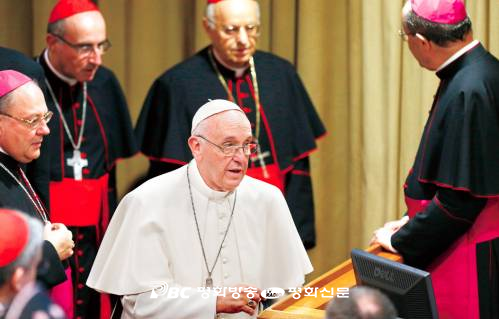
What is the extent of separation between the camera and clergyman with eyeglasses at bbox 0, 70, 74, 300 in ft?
13.9

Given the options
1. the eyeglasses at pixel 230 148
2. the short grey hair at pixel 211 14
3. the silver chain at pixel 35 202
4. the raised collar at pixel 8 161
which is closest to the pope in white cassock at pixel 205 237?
the eyeglasses at pixel 230 148

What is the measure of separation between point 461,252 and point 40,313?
253cm

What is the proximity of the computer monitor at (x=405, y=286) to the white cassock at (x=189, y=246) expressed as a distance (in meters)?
0.65

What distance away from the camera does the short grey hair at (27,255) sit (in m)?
2.79

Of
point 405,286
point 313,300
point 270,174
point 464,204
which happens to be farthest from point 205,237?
point 270,174

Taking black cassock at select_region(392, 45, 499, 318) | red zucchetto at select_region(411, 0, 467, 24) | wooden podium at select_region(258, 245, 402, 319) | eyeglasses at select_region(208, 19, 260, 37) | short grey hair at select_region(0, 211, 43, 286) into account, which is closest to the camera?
short grey hair at select_region(0, 211, 43, 286)

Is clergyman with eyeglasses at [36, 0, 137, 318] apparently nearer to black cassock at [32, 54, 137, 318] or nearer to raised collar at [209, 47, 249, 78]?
black cassock at [32, 54, 137, 318]

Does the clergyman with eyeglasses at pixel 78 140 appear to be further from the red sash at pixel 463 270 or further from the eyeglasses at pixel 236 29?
the red sash at pixel 463 270

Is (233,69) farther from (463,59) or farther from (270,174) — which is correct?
(463,59)

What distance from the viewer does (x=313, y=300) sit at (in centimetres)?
420

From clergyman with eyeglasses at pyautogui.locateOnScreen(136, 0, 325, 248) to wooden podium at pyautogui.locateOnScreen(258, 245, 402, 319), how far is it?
162 centimetres

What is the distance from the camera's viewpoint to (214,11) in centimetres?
610

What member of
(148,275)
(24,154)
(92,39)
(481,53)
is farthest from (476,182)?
(92,39)

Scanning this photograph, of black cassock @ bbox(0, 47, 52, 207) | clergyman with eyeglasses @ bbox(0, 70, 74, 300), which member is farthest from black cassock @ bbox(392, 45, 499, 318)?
black cassock @ bbox(0, 47, 52, 207)
